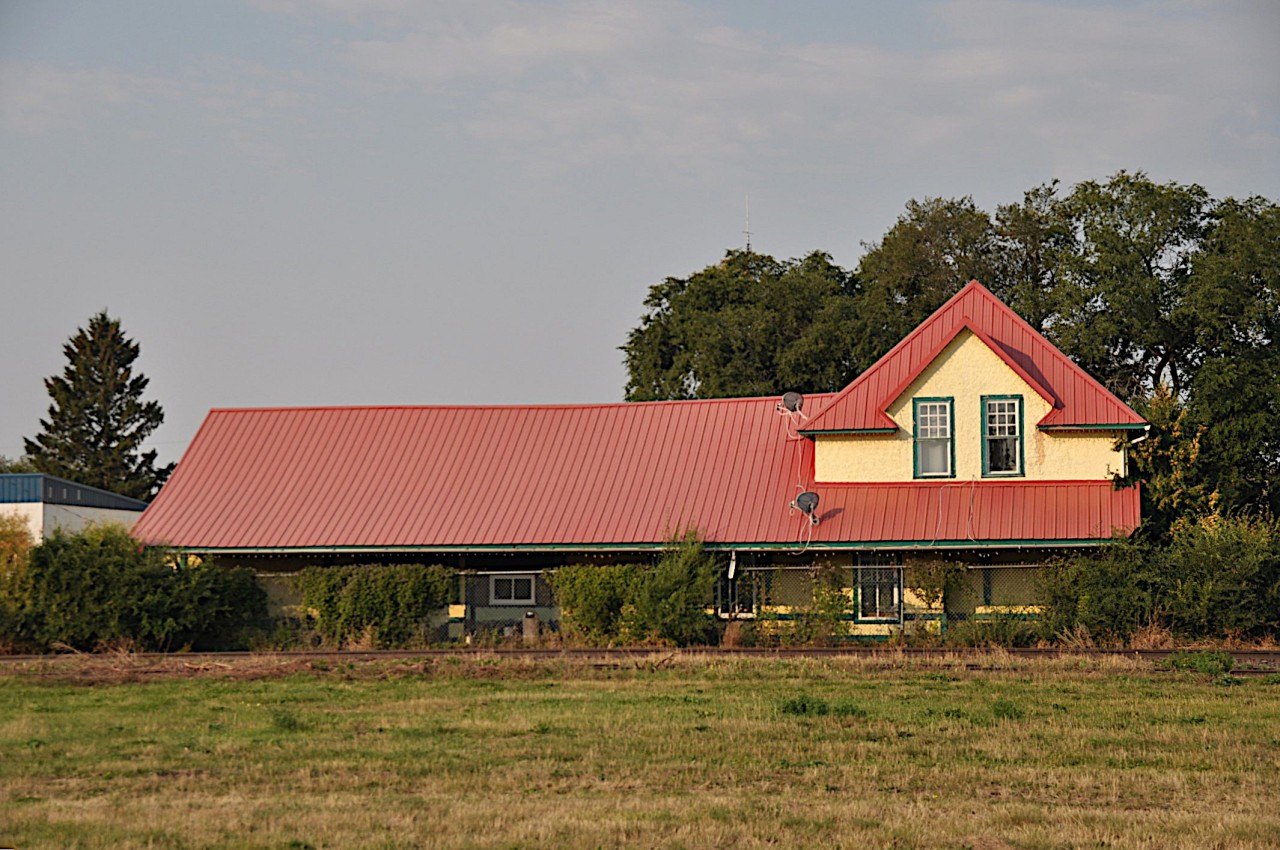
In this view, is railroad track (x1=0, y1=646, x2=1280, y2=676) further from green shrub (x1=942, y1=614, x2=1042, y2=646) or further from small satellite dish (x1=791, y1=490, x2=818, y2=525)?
small satellite dish (x1=791, y1=490, x2=818, y2=525)

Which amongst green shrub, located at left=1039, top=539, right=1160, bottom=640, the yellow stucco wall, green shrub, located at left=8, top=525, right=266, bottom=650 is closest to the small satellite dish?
the yellow stucco wall

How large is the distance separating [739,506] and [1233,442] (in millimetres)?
15481

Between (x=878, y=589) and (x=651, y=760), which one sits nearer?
(x=651, y=760)

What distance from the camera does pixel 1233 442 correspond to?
41219mm

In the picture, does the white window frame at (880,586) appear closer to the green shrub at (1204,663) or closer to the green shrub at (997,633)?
the green shrub at (997,633)

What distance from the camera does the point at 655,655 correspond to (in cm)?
2755

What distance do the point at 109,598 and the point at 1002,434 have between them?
19.5m

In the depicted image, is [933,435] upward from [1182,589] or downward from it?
upward

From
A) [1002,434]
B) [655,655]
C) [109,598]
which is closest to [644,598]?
[655,655]

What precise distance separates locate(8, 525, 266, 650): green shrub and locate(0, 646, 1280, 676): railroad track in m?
0.87

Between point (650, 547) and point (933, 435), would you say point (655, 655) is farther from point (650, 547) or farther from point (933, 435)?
point (933, 435)

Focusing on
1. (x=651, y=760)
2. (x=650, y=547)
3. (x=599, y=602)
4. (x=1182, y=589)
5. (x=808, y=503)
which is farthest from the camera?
(x=650, y=547)

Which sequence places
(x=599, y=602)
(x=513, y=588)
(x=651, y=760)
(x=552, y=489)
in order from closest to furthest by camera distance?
(x=651, y=760) < (x=599, y=602) < (x=513, y=588) < (x=552, y=489)

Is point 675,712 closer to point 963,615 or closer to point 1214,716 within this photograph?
point 1214,716
